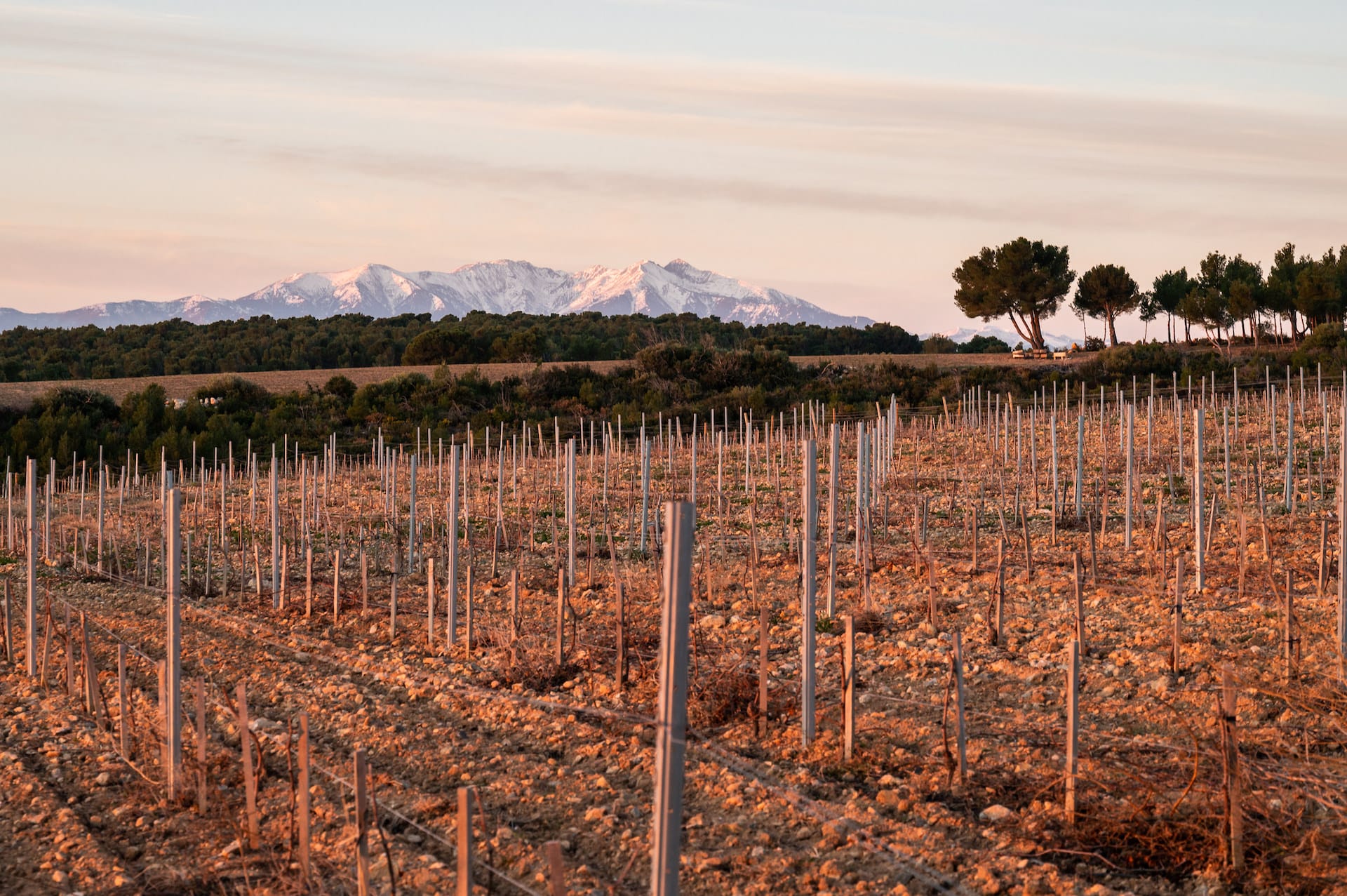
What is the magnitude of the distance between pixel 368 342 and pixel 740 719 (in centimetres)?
5495

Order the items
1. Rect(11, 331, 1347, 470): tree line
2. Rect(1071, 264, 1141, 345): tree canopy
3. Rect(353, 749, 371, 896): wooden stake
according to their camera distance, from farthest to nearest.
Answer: Rect(1071, 264, 1141, 345): tree canopy
Rect(11, 331, 1347, 470): tree line
Rect(353, 749, 371, 896): wooden stake

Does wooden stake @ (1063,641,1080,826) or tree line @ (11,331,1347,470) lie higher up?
tree line @ (11,331,1347,470)

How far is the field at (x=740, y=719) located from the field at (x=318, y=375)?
30062 millimetres

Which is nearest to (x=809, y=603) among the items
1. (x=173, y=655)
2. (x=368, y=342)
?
(x=173, y=655)

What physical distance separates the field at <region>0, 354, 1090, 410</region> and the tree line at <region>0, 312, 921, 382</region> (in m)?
2.94

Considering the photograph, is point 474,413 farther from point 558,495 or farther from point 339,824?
point 339,824

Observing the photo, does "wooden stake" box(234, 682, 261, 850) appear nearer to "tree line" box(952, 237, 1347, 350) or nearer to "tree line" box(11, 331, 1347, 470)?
"tree line" box(11, 331, 1347, 470)

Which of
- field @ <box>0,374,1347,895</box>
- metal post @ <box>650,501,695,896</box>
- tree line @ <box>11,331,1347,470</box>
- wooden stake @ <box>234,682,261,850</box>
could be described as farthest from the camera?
tree line @ <box>11,331,1347,470</box>

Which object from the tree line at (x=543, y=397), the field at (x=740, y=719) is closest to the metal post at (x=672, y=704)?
the field at (x=740, y=719)

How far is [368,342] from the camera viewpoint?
2352 inches

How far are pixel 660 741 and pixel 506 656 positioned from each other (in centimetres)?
540

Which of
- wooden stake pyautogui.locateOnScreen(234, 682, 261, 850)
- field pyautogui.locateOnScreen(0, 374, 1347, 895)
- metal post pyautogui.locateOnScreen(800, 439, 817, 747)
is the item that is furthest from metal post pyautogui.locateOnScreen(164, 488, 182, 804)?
metal post pyautogui.locateOnScreen(800, 439, 817, 747)

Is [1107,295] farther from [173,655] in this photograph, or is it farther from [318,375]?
[173,655]

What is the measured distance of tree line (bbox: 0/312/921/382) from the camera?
53.2 m
